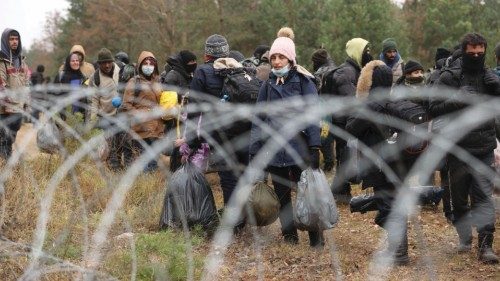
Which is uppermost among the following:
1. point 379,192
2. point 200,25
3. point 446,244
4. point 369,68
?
point 200,25

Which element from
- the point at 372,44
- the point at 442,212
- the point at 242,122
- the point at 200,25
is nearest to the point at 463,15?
the point at 372,44

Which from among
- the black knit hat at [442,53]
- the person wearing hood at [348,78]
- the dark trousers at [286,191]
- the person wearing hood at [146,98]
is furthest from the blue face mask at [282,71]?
the black knit hat at [442,53]

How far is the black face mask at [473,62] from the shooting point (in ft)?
16.7

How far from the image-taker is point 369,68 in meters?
5.30

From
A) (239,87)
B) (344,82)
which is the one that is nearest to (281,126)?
(239,87)

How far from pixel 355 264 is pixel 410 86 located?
1.76 meters

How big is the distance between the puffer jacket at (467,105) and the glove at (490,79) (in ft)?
0.05

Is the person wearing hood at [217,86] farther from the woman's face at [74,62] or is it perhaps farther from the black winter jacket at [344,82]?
the woman's face at [74,62]

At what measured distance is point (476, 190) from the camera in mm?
5266

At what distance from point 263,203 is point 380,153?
35.3 inches

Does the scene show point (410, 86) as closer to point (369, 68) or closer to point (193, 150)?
point (369, 68)

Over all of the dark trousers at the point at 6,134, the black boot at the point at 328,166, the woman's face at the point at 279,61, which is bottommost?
the black boot at the point at 328,166

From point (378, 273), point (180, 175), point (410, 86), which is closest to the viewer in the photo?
point (378, 273)

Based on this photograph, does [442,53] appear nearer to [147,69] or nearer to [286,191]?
[147,69]
